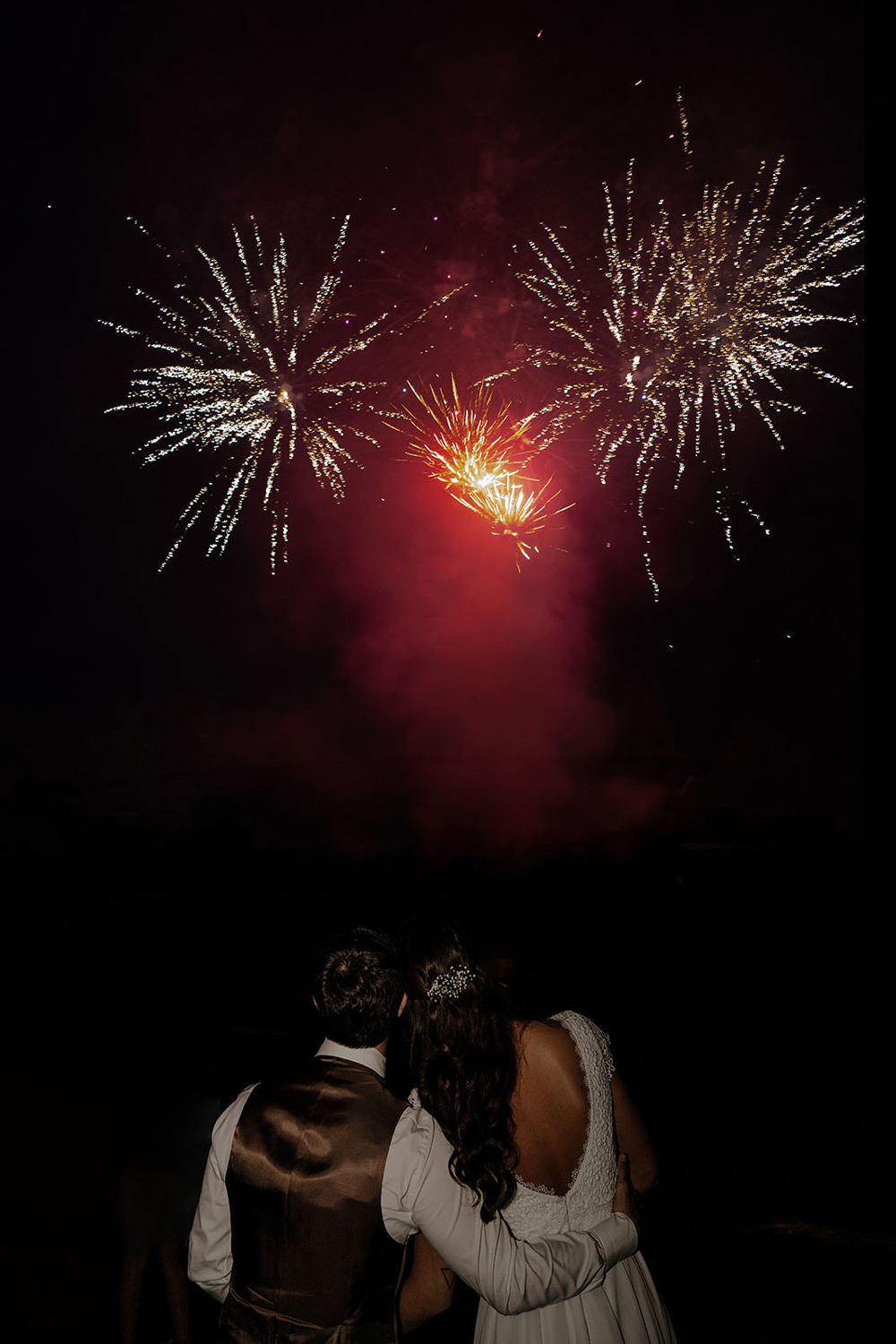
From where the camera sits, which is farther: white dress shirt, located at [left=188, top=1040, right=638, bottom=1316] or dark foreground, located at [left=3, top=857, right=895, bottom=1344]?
dark foreground, located at [left=3, top=857, right=895, bottom=1344]

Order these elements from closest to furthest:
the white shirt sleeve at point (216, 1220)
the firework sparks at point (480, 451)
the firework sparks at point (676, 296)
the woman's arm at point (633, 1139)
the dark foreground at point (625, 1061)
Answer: the white shirt sleeve at point (216, 1220) < the woman's arm at point (633, 1139) < the dark foreground at point (625, 1061) < the firework sparks at point (676, 296) < the firework sparks at point (480, 451)

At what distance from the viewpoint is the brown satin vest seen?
1211 millimetres

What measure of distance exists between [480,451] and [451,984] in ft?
21.7

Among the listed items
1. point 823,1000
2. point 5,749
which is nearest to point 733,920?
point 823,1000

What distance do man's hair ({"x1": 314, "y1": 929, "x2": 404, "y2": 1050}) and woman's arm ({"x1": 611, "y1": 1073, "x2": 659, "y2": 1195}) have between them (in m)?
0.50

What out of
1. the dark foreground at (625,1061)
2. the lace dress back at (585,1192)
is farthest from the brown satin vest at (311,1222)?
the dark foreground at (625,1061)

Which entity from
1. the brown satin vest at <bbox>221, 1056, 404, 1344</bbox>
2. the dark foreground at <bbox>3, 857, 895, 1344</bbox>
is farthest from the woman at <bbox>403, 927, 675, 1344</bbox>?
the dark foreground at <bbox>3, 857, 895, 1344</bbox>

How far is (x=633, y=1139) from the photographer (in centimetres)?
153

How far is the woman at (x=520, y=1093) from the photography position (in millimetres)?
1341

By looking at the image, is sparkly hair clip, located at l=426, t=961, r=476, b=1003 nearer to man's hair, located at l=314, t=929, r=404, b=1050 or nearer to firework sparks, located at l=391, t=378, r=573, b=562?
man's hair, located at l=314, t=929, r=404, b=1050

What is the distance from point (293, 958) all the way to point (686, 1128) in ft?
12.2

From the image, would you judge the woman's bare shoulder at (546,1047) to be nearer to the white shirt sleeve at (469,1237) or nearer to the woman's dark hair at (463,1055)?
the woman's dark hair at (463,1055)

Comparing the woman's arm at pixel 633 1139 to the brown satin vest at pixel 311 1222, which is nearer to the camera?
the brown satin vest at pixel 311 1222

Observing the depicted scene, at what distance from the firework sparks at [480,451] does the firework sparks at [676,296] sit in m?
0.63
